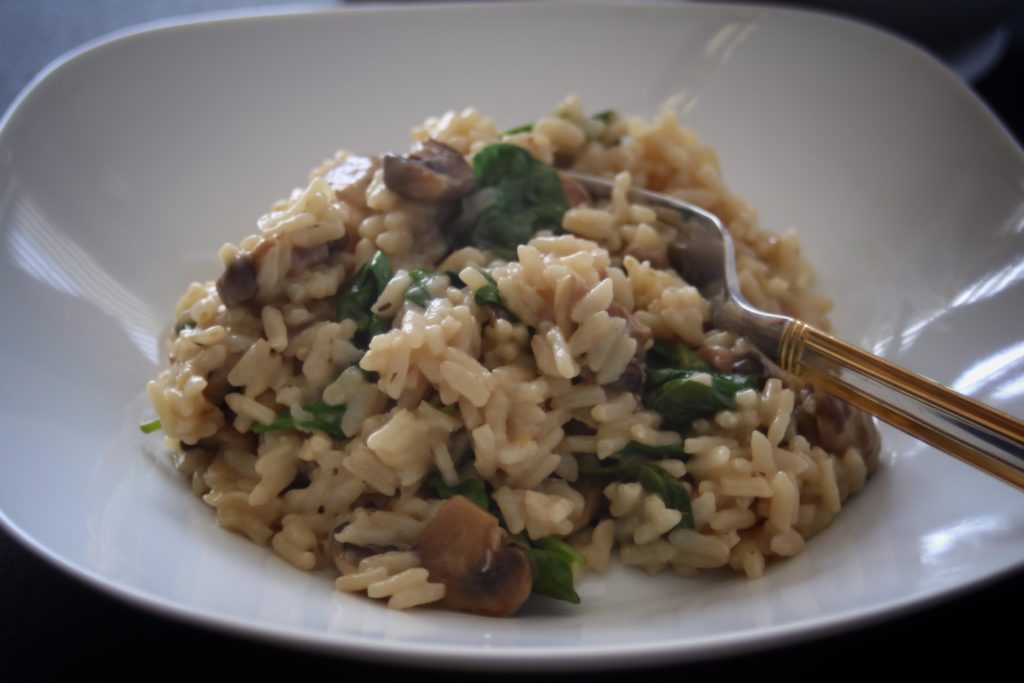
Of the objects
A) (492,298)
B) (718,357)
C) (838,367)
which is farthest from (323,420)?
(838,367)

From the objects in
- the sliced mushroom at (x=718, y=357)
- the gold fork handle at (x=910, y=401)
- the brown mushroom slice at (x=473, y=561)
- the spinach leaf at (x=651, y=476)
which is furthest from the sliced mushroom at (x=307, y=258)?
the gold fork handle at (x=910, y=401)

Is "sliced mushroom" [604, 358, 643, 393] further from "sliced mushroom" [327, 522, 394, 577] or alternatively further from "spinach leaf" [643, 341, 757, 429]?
"sliced mushroom" [327, 522, 394, 577]

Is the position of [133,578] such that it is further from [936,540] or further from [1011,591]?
[1011,591]

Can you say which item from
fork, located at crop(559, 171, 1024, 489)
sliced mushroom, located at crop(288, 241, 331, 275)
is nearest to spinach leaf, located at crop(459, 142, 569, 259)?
fork, located at crop(559, 171, 1024, 489)

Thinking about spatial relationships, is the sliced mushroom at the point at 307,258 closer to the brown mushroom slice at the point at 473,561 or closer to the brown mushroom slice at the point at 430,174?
the brown mushroom slice at the point at 430,174

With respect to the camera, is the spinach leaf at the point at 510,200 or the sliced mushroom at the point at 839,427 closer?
the sliced mushroom at the point at 839,427

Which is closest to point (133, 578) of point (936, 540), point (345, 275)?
point (345, 275)

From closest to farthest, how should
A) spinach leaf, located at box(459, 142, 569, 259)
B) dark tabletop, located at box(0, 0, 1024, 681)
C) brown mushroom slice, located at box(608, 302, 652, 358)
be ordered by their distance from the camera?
dark tabletop, located at box(0, 0, 1024, 681)
brown mushroom slice, located at box(608, 302, 652, 358)
spinach leaf, located at box(459, 142, 569, 259)
